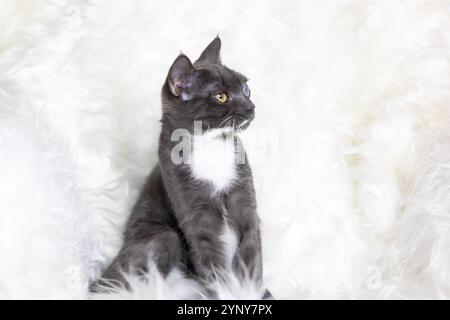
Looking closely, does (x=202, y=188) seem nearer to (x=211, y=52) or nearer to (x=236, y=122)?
(x=236, y=122)

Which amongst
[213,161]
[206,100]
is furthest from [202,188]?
[206,100]

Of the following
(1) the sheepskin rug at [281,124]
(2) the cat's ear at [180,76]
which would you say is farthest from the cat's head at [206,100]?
(1) the sheepskin rug at [281,124]

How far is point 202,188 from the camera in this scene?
104 centimetres

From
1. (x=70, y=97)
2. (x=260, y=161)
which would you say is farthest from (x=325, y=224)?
(x=70, y=97)

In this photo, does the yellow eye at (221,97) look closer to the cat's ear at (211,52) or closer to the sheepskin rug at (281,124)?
the cat's ear at (211,52)

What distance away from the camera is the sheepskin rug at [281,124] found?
1.06 meters

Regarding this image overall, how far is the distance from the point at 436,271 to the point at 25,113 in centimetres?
77

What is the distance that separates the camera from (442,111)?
1258 mm

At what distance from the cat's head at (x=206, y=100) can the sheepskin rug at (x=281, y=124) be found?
0.24m

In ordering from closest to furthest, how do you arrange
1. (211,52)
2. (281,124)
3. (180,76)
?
(180,76)
(211,52)
(281,124)

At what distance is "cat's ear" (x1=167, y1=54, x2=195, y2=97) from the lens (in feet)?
3.20

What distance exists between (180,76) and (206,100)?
0.19ft
